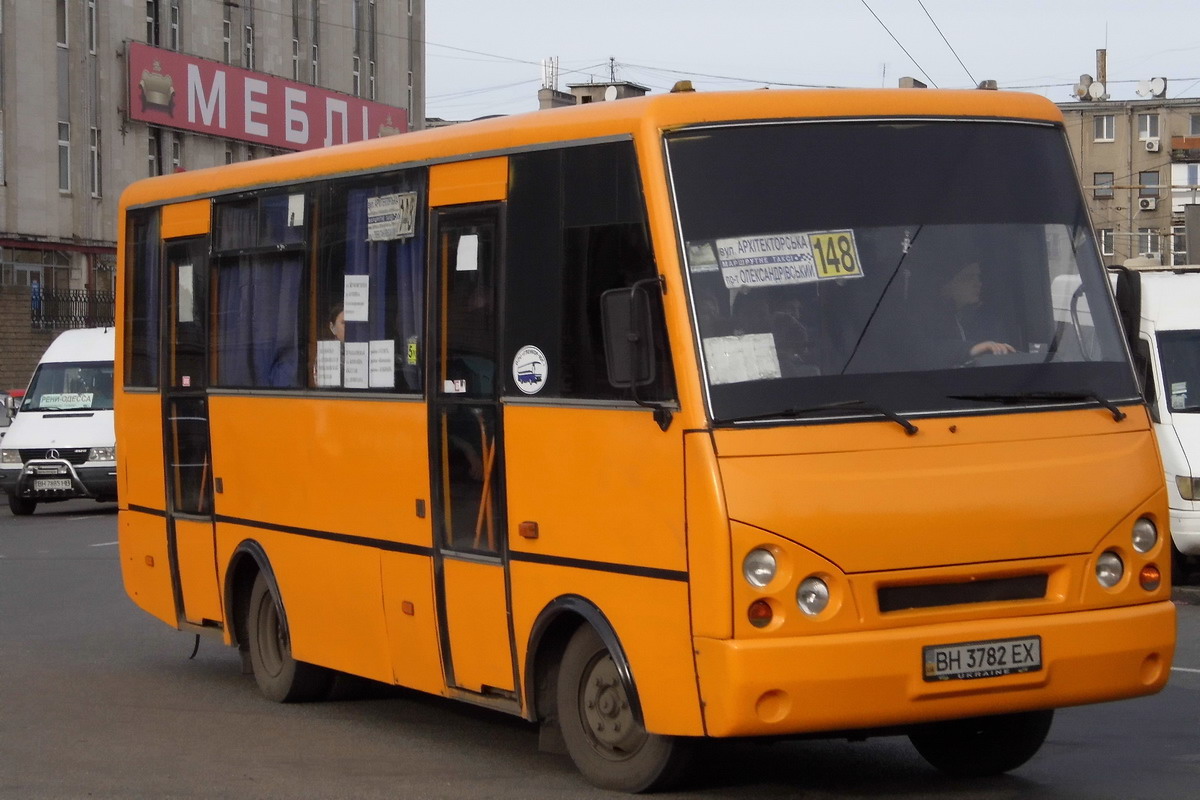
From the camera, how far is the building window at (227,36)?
190 ft

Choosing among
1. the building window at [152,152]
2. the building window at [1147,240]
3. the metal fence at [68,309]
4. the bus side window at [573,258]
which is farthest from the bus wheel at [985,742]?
the building window at [1147,240]

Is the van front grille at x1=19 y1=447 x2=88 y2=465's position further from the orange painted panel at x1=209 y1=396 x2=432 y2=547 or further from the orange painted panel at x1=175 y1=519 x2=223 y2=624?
the orange painted panel at x1=209 y1=396 x2=432 y2=547

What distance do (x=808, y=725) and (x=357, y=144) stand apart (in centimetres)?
432

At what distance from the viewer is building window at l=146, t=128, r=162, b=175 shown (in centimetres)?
5422

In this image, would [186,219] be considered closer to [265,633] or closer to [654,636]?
[265,633]

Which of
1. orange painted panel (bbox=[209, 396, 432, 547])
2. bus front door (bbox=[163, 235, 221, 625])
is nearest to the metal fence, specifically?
bus front door (bbox=[163, 235, 221, 625])

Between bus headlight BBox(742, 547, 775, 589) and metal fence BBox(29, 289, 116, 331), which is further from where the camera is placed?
metal fence BBox(29, 289, 116, 331)

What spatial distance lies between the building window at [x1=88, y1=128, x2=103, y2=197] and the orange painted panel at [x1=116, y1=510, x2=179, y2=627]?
4074 centimetres

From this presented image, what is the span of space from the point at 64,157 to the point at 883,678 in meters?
46.5

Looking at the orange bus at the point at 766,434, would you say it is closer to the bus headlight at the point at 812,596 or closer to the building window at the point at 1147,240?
the bus headlight at the point at 812,596

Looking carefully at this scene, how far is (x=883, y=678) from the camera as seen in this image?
6977 millimetres

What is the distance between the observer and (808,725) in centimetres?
695

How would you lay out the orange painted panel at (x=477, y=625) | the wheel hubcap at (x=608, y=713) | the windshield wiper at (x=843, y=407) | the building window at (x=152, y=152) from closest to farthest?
the windshield wiper at (x=843, y=407), the wheel hubcap at (x=608, y=713), the orange painted panel at (x=477, y=625), the building window at (x=152, y=152)

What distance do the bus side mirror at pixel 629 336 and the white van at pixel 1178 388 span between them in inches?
332
